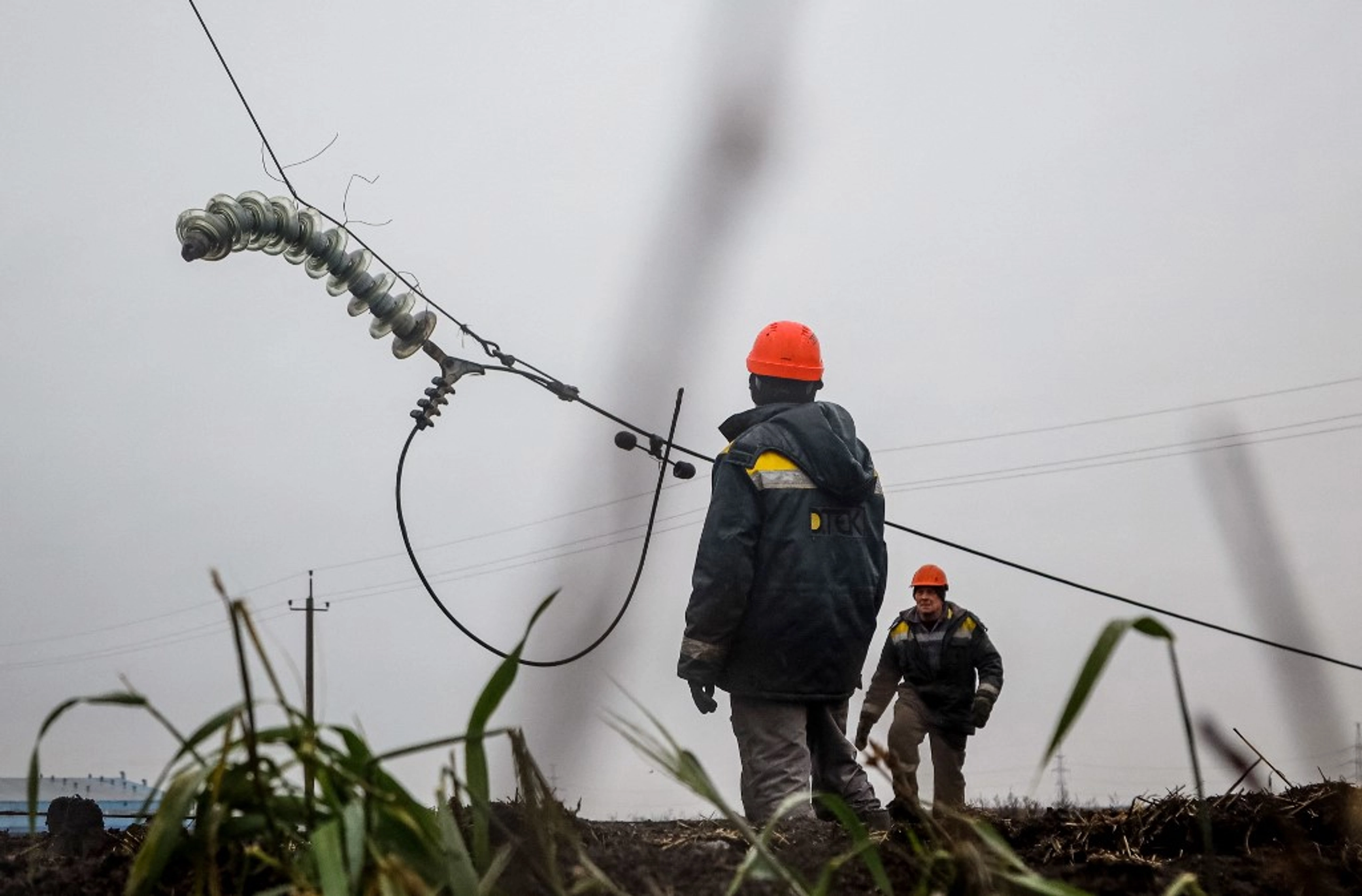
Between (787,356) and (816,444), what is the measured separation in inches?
14.6

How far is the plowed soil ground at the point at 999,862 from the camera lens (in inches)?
41.8

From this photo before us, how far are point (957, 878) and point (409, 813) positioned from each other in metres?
0.39

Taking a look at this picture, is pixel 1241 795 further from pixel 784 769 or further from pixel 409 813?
pixel 409 813

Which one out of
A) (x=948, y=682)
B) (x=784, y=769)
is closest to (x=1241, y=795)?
(x=784, y=769)

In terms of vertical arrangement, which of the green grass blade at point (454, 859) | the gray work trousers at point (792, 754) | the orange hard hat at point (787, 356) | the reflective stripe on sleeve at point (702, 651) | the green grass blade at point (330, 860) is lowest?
the gray work trousers at point (792, 754)

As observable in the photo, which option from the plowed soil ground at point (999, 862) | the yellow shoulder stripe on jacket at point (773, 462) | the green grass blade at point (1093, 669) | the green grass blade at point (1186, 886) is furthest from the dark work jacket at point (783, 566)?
the green grass blade at point (1093, 669)

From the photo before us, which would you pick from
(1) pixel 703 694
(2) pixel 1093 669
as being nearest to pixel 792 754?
(1) pixel 703 694

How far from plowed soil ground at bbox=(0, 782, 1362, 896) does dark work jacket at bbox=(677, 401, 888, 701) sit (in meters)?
1.04

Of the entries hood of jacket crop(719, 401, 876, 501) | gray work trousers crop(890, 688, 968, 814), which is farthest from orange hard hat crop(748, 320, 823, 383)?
gray work trousers crop(890, 688, 968, 814)

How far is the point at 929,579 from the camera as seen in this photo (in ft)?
24.0

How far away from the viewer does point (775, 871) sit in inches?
37.7

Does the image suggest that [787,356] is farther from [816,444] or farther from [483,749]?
[483,749]

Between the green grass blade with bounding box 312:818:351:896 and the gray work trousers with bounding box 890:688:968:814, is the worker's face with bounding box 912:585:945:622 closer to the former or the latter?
the gray work trousers with bounding box 890:688:968:814

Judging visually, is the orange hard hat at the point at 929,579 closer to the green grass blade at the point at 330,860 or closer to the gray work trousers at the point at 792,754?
the gray work trousers at the point at 792,754
